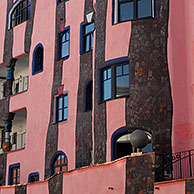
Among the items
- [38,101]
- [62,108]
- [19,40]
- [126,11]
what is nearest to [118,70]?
[126,11]

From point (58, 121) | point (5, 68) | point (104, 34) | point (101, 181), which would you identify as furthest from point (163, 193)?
point (5, 68)

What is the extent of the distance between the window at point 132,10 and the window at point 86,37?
3811mm

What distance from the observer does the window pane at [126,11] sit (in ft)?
73.9

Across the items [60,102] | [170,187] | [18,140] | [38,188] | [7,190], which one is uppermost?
Answer: [60,102]

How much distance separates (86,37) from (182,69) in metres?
6.97

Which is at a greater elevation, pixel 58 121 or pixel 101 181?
pixel 58 121

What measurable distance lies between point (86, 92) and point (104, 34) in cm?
377

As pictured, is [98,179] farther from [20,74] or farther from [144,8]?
[20,74]

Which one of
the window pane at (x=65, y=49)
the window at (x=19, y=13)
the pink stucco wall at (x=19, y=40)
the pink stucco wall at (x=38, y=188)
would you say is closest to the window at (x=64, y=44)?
the window pane at (x=65, y=49)

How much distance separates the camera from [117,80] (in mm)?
22156

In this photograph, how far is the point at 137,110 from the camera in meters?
21.2

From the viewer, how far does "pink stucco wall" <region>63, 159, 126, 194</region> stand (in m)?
18.8

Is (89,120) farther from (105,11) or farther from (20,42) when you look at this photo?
(20,42)

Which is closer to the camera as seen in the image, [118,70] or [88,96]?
[118,70]
